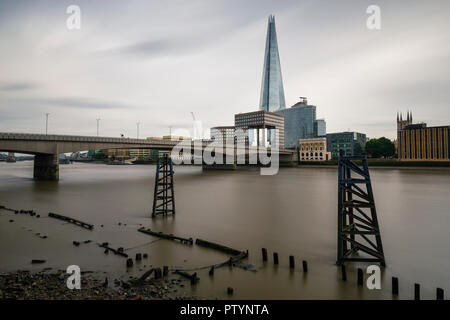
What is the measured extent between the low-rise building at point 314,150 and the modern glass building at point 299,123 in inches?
2341

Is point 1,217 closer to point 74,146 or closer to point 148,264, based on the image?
point 148,264

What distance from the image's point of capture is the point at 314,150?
11725 cm

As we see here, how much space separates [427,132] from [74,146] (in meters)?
119

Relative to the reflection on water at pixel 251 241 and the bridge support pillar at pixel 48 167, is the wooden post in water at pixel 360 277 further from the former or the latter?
the bridge support pillar at pixel 48 167

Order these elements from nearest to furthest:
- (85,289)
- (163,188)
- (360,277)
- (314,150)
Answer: (85,289), (360,277), (163,188), (314,150)

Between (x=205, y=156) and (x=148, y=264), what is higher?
(x=205, y=156)

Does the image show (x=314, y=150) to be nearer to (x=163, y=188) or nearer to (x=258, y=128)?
(x=258, y=128)

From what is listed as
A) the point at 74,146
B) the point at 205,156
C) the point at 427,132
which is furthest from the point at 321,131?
the point at 74,146

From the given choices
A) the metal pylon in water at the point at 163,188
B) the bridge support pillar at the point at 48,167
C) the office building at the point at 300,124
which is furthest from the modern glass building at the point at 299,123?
the metal pylon in water at the point at 163,188

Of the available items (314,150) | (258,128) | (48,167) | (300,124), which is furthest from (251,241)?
(300,124)

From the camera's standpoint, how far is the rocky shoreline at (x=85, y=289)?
7.27m

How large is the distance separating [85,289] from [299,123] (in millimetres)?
191367

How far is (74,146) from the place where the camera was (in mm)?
45688

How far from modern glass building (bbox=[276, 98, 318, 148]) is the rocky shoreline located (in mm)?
177901
